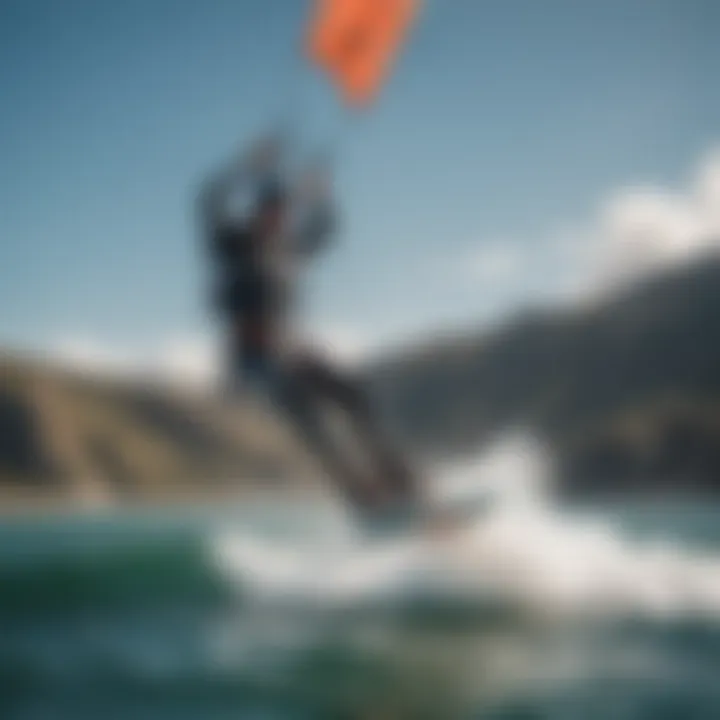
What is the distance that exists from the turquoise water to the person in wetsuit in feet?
0.97

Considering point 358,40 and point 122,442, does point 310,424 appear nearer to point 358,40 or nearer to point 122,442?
point 122,442

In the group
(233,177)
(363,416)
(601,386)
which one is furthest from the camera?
(233,177)

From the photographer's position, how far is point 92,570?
3248mm

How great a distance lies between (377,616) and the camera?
3.01 meters

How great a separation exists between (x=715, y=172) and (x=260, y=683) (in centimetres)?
208

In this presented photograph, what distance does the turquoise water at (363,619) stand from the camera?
2.82 meters

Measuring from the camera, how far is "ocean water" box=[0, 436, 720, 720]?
2.82 meters

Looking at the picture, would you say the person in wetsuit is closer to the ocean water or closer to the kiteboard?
the kiteboard

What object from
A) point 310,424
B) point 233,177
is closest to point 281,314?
point 310,424

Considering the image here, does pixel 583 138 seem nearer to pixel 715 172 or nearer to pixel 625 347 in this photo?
pixel 715 172

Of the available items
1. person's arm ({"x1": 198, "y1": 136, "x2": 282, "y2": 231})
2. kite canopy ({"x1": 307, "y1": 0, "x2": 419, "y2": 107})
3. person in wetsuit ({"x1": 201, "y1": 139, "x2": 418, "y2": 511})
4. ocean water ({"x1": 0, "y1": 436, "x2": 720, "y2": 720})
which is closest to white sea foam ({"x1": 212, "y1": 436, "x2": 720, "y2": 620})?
ocean water ({"x1": 0, "y1": 436, "x2": 720, "y2": 720})

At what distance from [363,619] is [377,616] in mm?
44

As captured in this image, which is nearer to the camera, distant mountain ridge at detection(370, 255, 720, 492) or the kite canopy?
distant mountain ridge at detection(370, 255, 720, 492)

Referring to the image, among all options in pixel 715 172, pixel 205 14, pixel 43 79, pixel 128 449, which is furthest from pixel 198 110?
pixel 715 172
